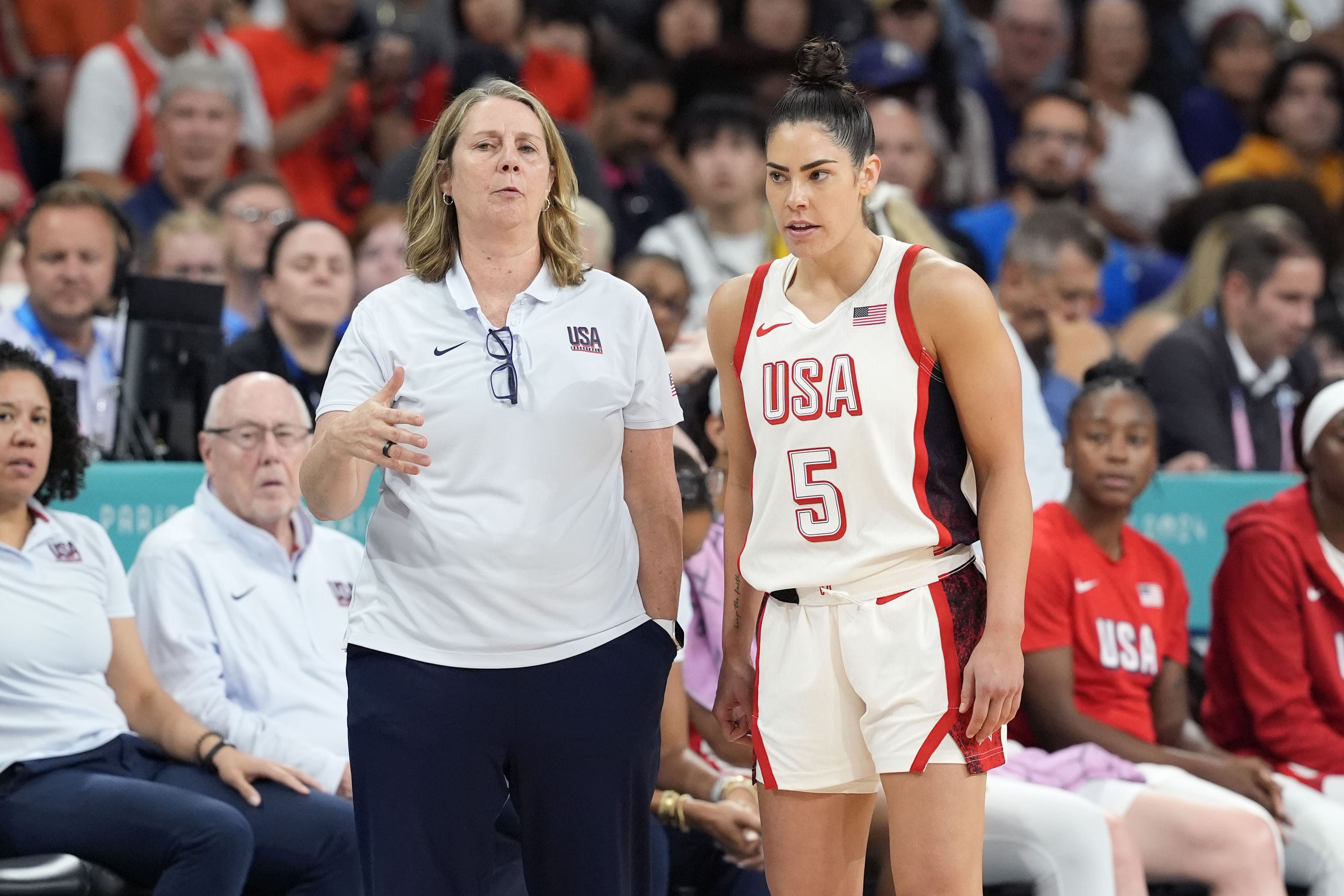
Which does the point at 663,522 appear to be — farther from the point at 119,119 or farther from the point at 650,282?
the point at 119,119

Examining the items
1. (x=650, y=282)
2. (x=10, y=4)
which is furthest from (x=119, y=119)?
(x=650, y=282)

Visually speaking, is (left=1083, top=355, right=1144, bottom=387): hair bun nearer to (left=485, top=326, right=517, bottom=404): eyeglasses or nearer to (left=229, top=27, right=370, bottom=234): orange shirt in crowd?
→ (left=485, top=326, right=517, bottom=404): eyeglasses

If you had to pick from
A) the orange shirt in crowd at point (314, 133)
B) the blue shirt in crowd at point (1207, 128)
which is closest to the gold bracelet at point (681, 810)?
the orange shirt in crowd at point (314, 133)

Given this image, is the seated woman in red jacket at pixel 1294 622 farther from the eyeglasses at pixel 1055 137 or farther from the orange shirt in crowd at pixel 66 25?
the orange shirt in crowd at pixel 66 25

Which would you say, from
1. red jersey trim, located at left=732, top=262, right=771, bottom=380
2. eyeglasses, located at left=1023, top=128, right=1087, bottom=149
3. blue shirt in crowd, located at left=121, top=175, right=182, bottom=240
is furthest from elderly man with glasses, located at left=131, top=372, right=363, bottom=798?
eyeglasses, located at left=1023, top=128, right=1087, bottom=149

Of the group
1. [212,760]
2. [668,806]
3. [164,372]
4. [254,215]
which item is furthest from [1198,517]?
[254,215]

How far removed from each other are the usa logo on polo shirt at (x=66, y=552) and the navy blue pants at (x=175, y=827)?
1.42ft

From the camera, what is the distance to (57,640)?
12.4 feet

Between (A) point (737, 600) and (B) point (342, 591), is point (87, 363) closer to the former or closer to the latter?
(B) point (342, 591)

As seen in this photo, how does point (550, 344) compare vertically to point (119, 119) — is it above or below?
below

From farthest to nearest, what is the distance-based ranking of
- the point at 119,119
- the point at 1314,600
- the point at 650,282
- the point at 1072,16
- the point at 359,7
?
the point at 1072,16 < the point at 359,7 < the point at 119,119 < the point at 650,282 < the point at 1314,600

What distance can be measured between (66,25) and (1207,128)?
5804 millimetres

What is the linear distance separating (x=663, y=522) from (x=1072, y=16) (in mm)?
7270

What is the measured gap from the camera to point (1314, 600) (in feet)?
14.5
